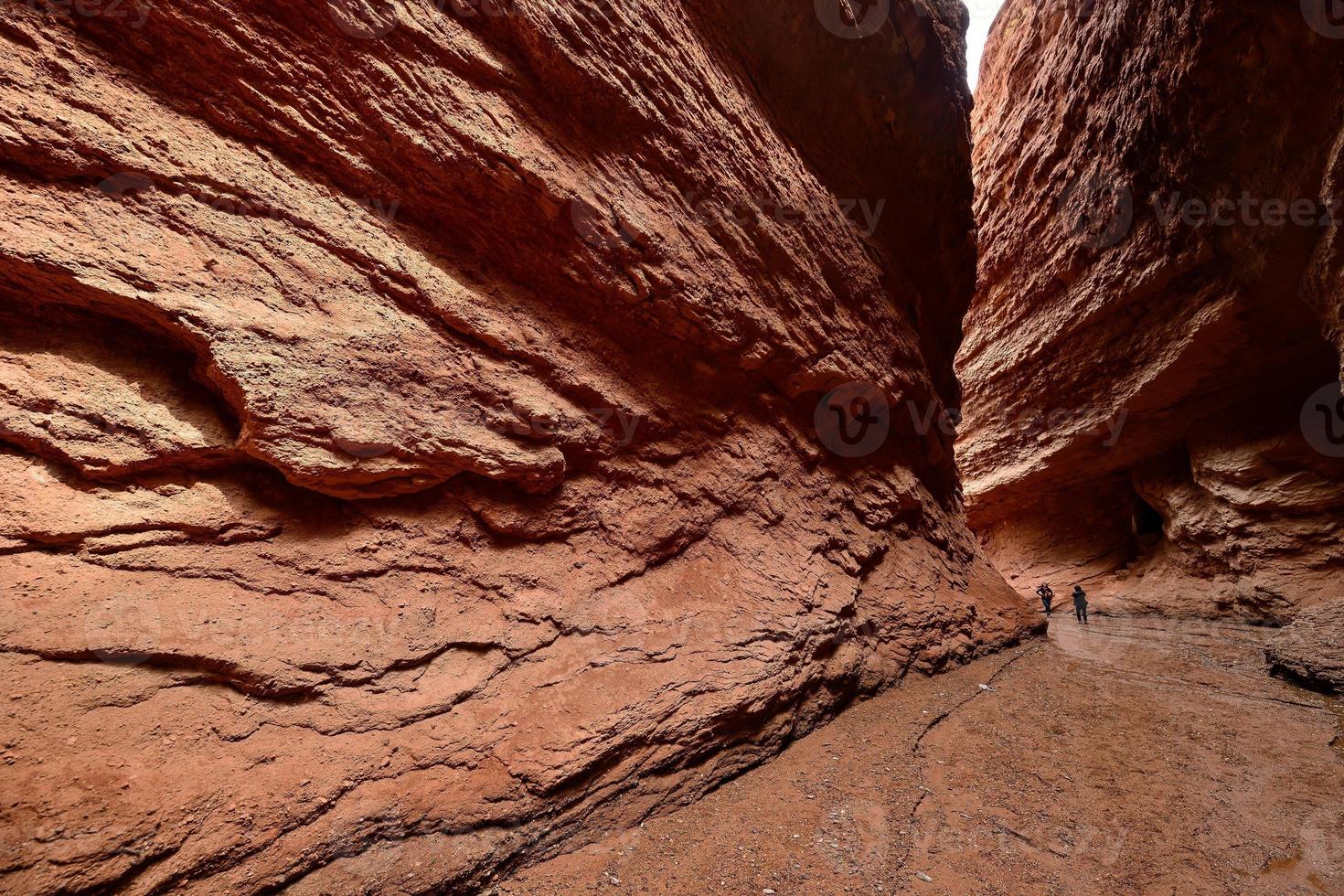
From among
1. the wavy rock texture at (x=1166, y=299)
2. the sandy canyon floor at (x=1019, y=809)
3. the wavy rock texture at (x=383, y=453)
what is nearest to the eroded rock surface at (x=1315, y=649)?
the sandy canyon floor at (x=1019, y=809)

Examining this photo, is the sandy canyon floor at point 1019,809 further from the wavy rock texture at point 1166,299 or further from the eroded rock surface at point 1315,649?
the wavy rock texture at point 1166,299

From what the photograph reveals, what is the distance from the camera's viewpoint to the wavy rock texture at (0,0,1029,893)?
1799 millimetres

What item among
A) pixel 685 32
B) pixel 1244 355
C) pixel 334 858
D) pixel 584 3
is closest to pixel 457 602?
pixel 334 858

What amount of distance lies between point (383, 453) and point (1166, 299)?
11830mm

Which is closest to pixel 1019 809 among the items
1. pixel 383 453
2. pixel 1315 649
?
pixel 383 453

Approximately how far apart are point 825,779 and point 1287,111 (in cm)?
889

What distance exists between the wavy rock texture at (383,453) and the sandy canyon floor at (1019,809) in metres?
0.29

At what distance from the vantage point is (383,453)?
99.0 inches

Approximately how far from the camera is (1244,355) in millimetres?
7777

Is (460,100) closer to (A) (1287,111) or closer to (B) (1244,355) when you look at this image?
(A) (1287,111)

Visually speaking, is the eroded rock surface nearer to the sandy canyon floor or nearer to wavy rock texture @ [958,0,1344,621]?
the sandy canyon floor

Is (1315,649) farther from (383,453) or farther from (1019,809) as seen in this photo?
(383,453)

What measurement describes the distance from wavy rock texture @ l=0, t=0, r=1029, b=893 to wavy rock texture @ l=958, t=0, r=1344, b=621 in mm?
6492

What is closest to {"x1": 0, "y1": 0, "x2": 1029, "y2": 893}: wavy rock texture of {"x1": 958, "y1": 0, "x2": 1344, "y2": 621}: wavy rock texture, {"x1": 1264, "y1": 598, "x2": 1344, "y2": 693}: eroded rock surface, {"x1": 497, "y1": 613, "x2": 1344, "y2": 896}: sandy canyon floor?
{"x1": 497, "y1": 613, "x2": 1344, "y2": 896}: sandy canyon floor
